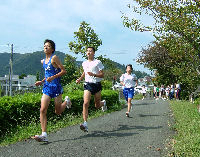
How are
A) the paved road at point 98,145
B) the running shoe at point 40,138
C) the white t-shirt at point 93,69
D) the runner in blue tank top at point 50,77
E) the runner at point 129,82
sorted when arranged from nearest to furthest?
the paved road at point 98,145 → the running shoe at point 40,138 → the runner in blue tank top at point 50,77 → the white t-shirt at point 93,69 → the runner at point 129,82

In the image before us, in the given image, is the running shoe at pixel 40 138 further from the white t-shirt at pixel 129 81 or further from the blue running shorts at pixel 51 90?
the white t-shirt at pixel 129 81

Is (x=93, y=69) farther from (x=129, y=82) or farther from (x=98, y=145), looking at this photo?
(x=129, y=82)

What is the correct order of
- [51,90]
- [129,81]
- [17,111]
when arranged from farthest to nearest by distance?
1. [129,81]
2. [17,111]
3. [51,90]

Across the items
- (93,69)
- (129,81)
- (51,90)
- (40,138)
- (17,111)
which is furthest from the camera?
(129,81)

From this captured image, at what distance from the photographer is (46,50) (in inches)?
201

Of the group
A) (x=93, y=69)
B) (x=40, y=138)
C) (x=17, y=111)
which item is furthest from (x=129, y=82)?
(x=40, y=138)

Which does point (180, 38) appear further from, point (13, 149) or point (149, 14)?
point (13, 149)

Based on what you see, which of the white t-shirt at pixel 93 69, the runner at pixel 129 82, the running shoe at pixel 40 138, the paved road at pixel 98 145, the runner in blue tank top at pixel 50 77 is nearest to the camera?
the paved road at pixel 98 145

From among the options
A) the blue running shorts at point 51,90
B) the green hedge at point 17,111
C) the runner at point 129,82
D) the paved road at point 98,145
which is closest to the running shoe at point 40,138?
the paved road at point 98,145

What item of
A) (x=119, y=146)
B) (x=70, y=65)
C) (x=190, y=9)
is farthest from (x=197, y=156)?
(x=70, y=65)

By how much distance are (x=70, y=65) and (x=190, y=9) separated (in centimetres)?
1546

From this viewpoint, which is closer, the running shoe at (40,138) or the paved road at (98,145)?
the paved road at (98,145)

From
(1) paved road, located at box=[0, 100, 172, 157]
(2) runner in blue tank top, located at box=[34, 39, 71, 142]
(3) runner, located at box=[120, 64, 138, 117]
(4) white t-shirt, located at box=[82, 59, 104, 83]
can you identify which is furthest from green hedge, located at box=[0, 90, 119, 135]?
(3) runner, located at box=[120, 64, 138, 117]

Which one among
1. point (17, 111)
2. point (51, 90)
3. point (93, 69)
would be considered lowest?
point (17, 111)
